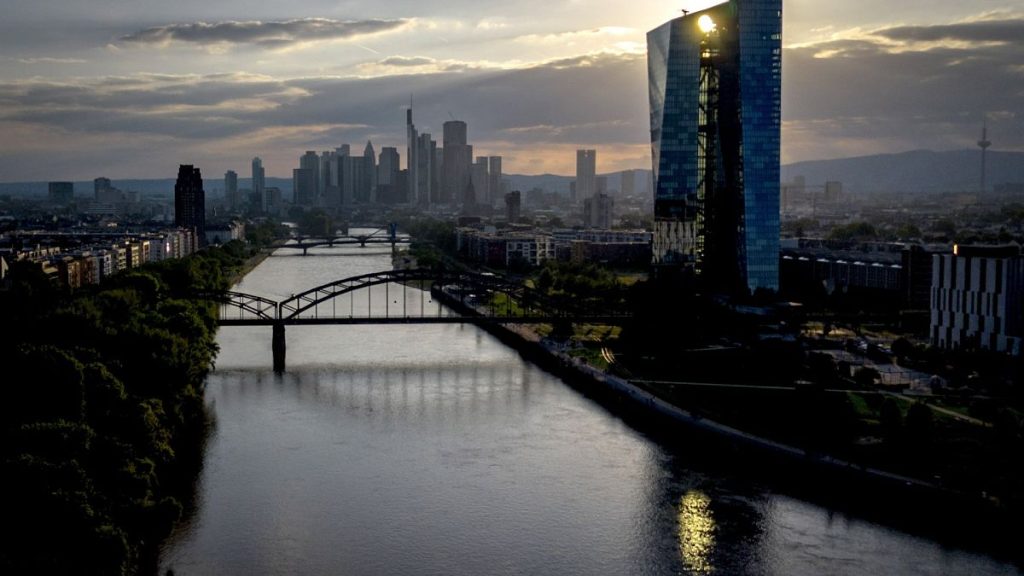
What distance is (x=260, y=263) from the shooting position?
44.1 meters

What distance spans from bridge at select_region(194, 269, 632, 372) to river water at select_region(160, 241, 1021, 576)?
7.20 feet

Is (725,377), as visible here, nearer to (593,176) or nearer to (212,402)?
(212,402)

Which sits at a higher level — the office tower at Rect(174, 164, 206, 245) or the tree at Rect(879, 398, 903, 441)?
the office tower at Rect(174, 164, 206, 245)

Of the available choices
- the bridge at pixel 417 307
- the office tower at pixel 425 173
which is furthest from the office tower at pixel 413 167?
the bridge at pixel 417 307

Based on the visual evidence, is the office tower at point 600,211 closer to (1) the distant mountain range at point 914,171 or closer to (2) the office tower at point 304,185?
(2) the office tower at point 304,185

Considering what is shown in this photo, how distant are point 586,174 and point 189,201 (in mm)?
77175

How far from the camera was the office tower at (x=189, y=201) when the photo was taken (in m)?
49.4

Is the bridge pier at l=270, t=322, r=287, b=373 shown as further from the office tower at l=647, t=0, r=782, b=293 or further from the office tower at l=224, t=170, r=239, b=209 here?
the office tower at l=224, t=170, r=239, b=209

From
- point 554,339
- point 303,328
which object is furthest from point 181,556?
point 303,328

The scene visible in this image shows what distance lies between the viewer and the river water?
378 inches

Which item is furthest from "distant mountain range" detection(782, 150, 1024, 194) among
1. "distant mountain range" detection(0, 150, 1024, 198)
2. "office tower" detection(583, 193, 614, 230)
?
"office tower" detection(583, 193, 614, 230)

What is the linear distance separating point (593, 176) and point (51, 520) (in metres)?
117

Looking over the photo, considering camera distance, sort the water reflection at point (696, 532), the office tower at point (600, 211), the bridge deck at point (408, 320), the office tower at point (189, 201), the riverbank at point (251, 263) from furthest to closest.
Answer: the office tower at point (600, 211) → the office tower at point (189, 201) → the riverbank at point (251, 263) → the bridge deck at point (408, 320) → the water reflection at point (696, 532)

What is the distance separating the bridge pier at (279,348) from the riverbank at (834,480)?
5.18m
